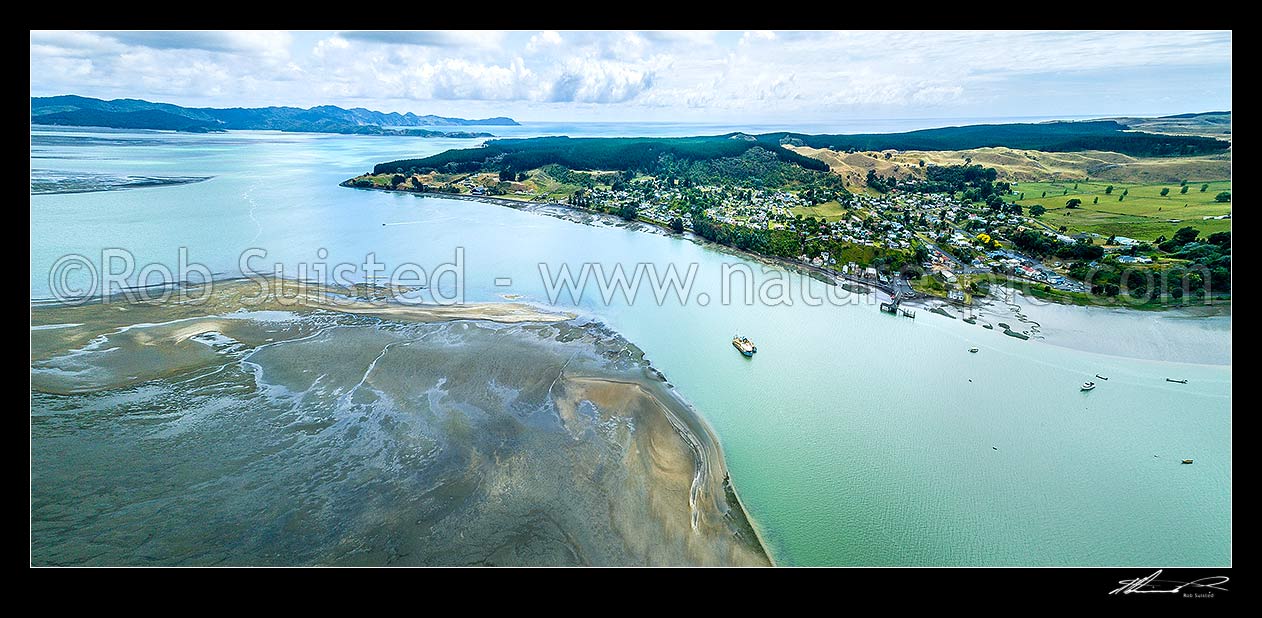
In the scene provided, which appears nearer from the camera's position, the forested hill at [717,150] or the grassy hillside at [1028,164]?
the grassy hillside at [1028,164]

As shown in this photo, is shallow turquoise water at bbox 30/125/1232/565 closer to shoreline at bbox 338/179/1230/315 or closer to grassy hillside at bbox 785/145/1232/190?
shoreline at bbox 338/179/1230/315

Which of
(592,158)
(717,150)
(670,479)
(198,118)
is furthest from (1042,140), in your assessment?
(198,118)

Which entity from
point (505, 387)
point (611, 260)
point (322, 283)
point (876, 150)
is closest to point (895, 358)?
point (505, 387)

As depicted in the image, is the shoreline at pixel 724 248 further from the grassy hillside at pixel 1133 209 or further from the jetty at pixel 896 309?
the grassy hillside at pixel 1133 209

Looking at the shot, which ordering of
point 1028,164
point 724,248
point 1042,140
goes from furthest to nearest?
point 1042,140
point 1028,164
point 724,248

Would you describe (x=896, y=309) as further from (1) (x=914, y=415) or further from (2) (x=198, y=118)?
(2) (x=198, y=118)
